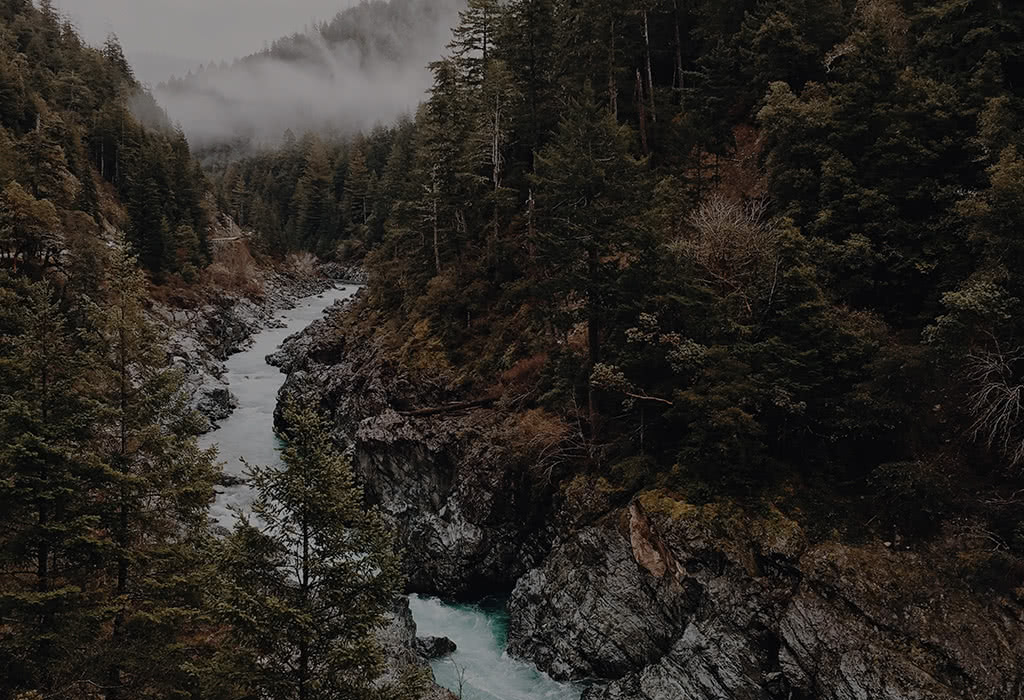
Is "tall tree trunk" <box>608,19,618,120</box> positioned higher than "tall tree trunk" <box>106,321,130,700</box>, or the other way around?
"tall tree trunk" <box>608,19,618,120</box>

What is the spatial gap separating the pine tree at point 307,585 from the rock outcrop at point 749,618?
10.4 m

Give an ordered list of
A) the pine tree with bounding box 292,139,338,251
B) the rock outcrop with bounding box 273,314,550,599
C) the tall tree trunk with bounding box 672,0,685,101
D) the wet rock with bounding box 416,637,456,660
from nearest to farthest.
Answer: the wet rock with bounding box 416,637,456,660, the rock outcrop with bounding box 273,314,550,599, the tall tree trunk with bounding box 672,0,685,101, the pine tree with bounding box 292,139,338,251

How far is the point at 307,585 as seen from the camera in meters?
10.9

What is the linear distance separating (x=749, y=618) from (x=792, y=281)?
10.2 metres

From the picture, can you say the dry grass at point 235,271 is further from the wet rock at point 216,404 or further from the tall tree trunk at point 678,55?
the tall tree trunk at point 678,55

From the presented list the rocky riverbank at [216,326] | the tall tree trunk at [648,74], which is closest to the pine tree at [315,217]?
the rocky riverbank at [216,326]

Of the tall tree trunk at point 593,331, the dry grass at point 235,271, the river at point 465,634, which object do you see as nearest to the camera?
the river at point 465,634

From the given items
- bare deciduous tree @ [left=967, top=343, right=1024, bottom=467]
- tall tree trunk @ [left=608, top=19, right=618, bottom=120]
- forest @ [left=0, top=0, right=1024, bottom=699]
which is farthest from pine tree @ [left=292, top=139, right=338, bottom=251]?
bare deciduous tree @ [left=967, top=343, right=1024, bottom=467]

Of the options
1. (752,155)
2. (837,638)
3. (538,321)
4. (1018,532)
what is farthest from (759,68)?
(837,638)

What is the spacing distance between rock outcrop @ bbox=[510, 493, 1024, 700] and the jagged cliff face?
0.04 metres

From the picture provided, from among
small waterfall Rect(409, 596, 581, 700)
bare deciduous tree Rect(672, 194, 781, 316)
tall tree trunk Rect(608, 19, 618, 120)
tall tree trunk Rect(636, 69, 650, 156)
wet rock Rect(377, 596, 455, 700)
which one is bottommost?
small waterfall Rect(409, 596, 581, 700)

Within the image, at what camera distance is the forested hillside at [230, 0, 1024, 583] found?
15.6 m

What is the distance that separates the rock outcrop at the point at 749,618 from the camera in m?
13.6

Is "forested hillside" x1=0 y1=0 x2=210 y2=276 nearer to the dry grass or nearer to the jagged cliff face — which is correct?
the dry grass
